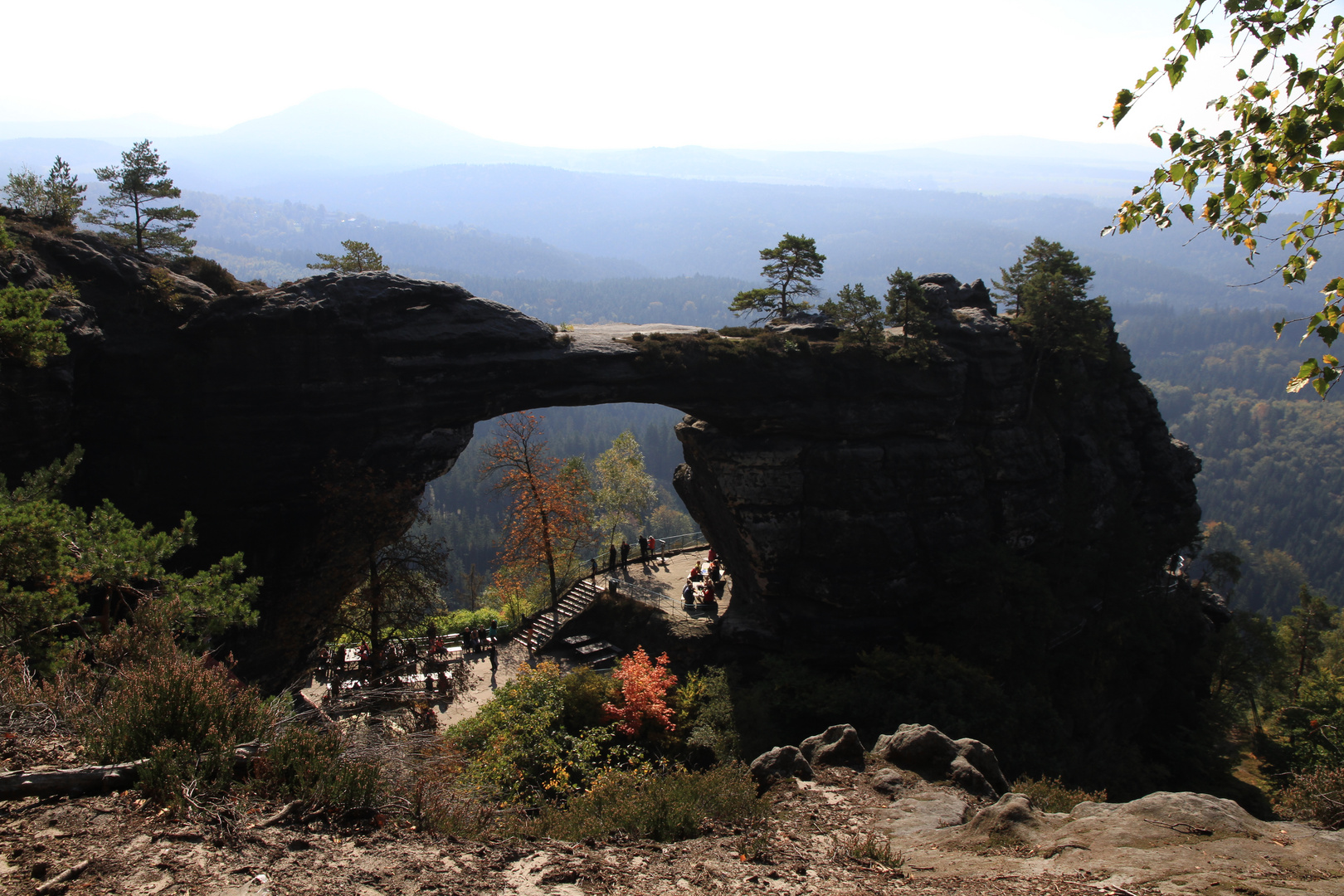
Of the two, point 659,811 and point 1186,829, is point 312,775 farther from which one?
point 1186,829

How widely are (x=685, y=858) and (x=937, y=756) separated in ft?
27.6

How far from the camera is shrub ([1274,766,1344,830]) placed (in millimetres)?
10297

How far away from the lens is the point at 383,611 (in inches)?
816

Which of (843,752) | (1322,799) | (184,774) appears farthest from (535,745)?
(1322,799)

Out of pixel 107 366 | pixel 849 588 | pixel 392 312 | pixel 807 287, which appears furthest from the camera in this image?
pixel 807 287

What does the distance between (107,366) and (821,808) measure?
915 inches

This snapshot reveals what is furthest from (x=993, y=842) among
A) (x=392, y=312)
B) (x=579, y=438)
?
(x=579, y=438)

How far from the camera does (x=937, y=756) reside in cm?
1472

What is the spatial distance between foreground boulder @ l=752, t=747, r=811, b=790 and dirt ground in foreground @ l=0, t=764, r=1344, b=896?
2630mm

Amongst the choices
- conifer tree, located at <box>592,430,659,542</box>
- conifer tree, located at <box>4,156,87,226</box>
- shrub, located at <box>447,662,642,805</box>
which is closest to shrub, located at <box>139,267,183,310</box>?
conifer tree, located at <box>4,156,87,226</box>

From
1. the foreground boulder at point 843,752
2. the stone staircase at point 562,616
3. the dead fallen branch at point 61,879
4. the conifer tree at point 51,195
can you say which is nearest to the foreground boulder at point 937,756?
the foreground boulder at point 843,752

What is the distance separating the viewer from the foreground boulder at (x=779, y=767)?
45.7 ft

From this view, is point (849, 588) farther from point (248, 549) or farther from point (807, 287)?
point (248, 549)

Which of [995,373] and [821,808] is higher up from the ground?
[995,373]
